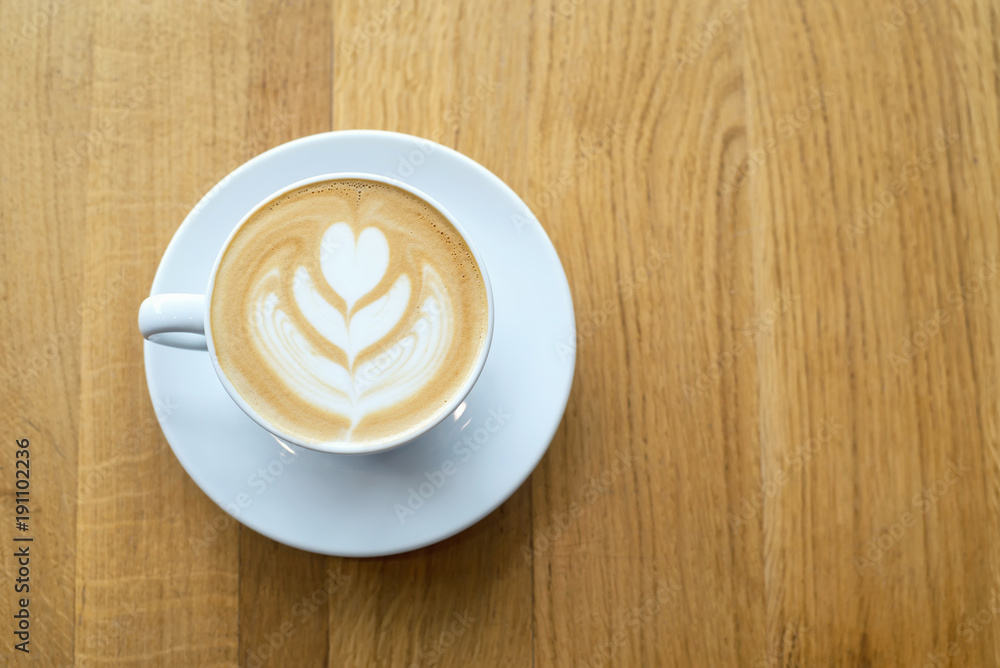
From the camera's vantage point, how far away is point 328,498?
0.87 m

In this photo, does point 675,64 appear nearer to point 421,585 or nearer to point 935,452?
point 935,452

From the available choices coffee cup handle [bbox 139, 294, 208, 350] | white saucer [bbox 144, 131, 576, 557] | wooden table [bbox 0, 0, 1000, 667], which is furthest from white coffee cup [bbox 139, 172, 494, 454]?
wooden table [bbox 0, 0, 1000, 667]

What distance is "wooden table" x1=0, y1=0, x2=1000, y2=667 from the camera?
0.99 m

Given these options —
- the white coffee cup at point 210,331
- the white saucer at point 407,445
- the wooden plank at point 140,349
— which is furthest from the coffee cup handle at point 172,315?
the wooden plank at point 140,349

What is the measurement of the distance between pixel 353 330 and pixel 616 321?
0.43 metres

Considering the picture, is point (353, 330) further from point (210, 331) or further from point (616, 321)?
point (616, 321)

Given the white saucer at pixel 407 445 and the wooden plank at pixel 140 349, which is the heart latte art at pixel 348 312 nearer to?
the white saucer at pixel 407 445

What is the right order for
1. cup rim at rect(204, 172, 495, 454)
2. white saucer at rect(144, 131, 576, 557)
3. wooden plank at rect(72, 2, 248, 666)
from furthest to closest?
1. wooden plank at rect(72, 2, 248, 666)
2. white saucer at rect(144, 131, 576, 557)
3. cup rim at rect(204, 172, 495, 454)

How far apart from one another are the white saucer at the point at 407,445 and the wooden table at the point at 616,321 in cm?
16

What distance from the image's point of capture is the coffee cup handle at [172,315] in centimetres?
77

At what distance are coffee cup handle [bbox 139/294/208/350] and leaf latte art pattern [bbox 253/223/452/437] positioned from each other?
0.23 feet

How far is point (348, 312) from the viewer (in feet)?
2.62

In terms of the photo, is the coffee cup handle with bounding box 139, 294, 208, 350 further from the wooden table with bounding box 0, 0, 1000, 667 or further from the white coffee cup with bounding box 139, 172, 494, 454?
the wooden table with bounding box 0, 0, 1000, 667

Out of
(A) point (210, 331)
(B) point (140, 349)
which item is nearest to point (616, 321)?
(A) point (210, 331)
